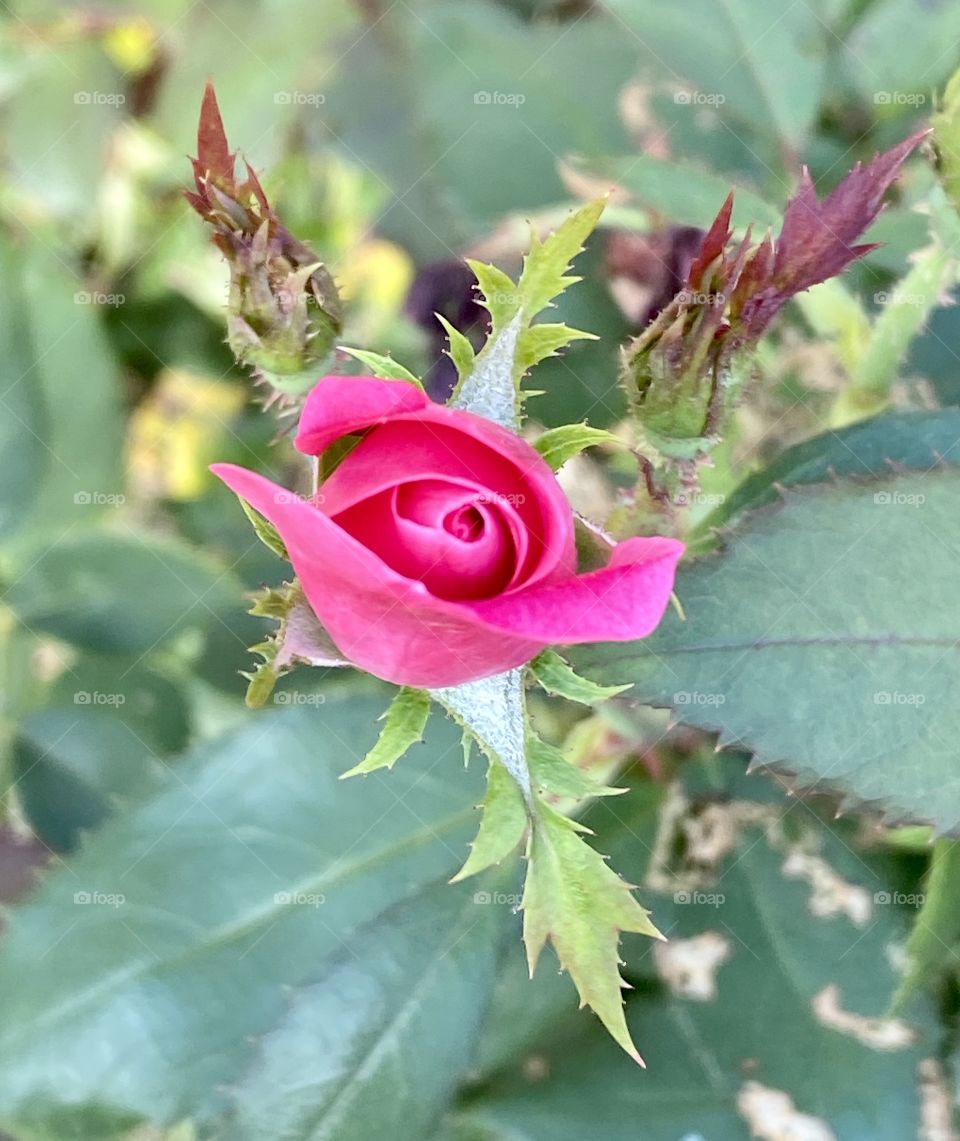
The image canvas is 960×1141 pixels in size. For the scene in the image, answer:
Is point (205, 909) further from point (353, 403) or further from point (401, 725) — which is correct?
point (353, 403)

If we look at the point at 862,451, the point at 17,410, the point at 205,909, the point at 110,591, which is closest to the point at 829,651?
the point at 862,451

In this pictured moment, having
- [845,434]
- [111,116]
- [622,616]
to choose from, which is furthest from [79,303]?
[622,616]

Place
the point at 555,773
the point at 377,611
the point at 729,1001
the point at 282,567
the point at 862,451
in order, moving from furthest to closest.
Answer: the point at 282,567
the point at 729,1001
the point at 862,451
the point at 555,773
the point at 377,611

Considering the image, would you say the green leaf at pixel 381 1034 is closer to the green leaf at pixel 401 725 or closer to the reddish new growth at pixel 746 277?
the green leaf at pixel 401 725

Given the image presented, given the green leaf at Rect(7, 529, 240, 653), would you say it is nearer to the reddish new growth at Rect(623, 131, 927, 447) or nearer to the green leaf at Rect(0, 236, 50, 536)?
the green leaf at Rect(0, 236, 50, 536)

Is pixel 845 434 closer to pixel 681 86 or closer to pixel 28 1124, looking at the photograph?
→ pixel 681 86
